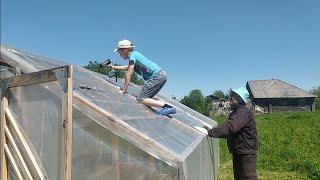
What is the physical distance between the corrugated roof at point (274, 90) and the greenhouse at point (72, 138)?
66357mm

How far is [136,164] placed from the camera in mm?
4824

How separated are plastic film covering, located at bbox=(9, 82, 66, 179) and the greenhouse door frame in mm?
47

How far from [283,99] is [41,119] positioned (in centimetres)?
6818

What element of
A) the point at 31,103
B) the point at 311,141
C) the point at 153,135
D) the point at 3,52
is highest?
the point at 3,52

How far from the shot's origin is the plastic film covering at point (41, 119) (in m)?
5.34

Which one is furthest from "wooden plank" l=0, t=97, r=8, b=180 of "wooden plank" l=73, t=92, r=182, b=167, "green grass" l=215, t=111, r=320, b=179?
"green grass" l=215, t=111, r=320, b=179

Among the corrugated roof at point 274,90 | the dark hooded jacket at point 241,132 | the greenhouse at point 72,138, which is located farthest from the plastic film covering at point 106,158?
the corrugated roof at point 274,90

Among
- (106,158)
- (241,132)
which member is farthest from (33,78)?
(241,132)

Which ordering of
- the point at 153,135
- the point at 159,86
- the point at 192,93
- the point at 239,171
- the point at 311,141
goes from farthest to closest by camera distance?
1. the point at 192,93
2. the point at 311,141
3. the point at 159,86
4. the point at 239,171
5. the point at 153,135

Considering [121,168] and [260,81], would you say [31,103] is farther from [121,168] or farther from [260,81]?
[260,81]

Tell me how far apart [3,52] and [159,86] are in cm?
272

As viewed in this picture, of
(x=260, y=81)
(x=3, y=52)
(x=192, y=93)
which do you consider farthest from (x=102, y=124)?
(x=192, y=93)

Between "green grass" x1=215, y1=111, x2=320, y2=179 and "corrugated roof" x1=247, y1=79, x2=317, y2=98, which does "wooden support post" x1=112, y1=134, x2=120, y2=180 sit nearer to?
"green grass" x1=215, y1=111, x2=320, y2=179

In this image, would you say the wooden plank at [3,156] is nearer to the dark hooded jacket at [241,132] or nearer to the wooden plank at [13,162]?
the wooden plank at [13,162]
